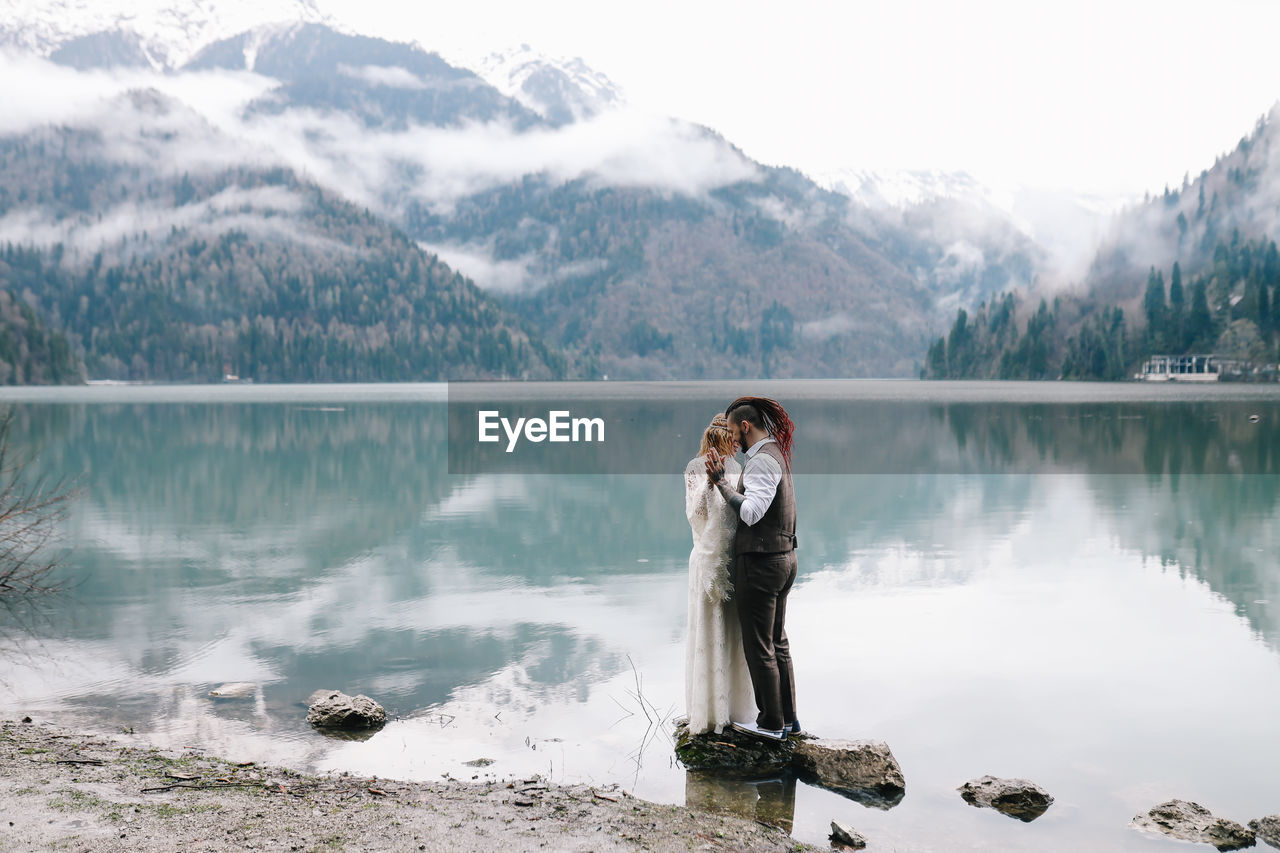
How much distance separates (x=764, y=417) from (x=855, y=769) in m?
2.96

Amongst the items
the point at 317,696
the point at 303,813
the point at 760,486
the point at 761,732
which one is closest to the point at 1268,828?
the point at 761,732

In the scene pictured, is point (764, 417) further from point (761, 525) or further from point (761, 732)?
point (761, 732)

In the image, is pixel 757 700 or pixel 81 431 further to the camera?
pixel 81 431

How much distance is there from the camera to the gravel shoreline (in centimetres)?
637

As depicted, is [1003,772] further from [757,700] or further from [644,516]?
[644,516]

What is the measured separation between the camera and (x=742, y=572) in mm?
8320

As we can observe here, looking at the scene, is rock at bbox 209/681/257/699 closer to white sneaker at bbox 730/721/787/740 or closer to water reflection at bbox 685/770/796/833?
water reflection at bbox 685/770/796/833

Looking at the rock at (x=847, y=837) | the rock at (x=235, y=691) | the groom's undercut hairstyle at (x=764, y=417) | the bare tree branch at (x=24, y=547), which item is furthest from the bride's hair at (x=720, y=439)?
the bare tree branch at (x=24, y=547)

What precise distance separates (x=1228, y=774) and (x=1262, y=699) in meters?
2.57

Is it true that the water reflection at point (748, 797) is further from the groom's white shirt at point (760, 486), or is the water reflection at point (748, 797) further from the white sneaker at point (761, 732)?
the groom's white shirt at point (760, 486)

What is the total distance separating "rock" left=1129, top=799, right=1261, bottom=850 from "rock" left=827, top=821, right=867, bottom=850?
223 cm

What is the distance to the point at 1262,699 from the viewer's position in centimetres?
1112

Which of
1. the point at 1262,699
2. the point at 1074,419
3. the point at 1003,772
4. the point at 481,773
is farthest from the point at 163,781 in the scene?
the point at 1074,419

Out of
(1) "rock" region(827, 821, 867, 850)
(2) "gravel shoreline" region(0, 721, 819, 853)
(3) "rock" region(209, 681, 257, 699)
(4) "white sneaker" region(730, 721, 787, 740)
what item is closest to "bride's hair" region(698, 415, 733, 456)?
(4) "white sneaker" region(730, 721, 787, 740)
